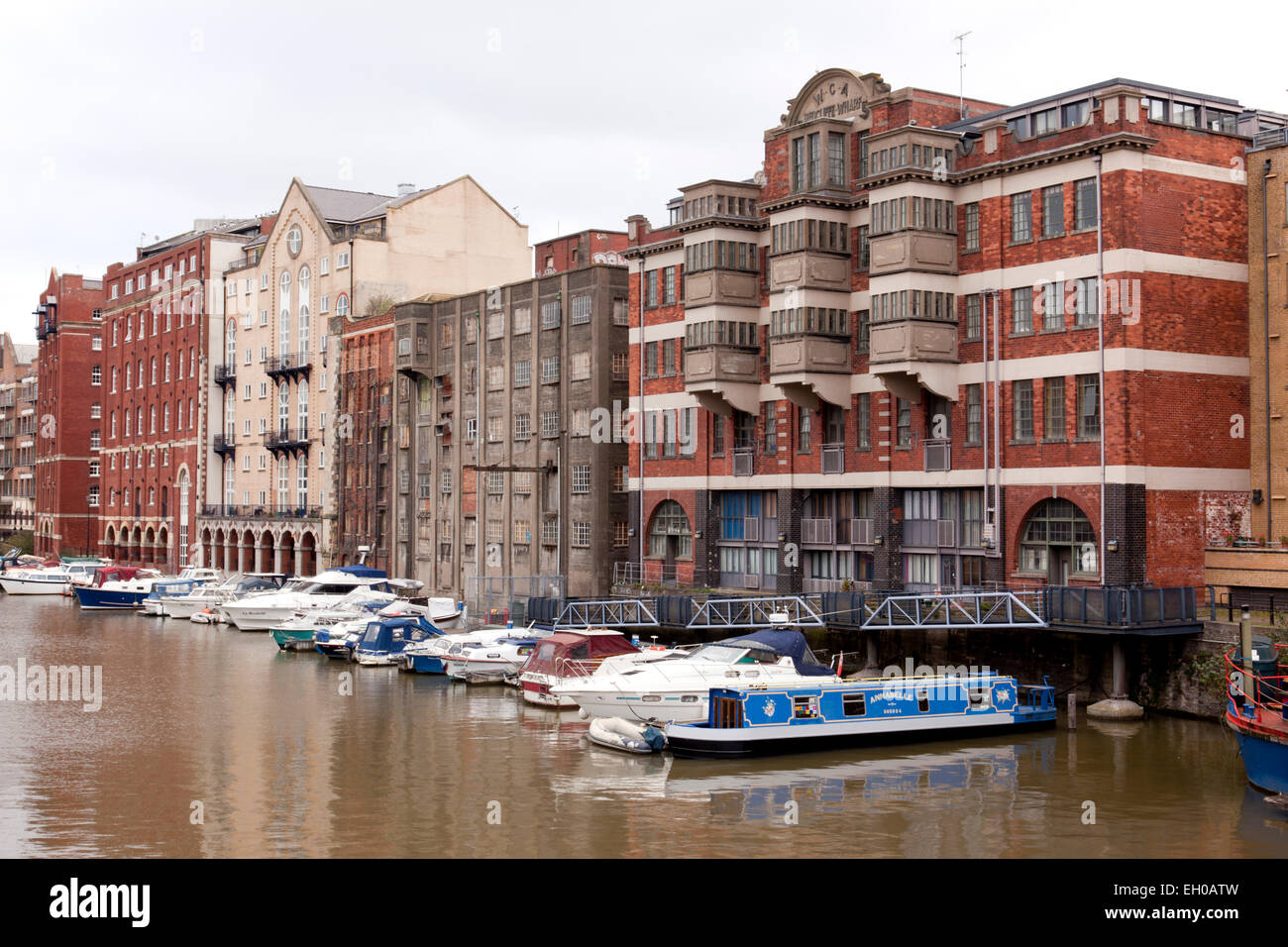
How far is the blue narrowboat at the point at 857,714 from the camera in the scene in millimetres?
37000

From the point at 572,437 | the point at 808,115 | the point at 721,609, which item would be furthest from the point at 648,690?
the point at 572,437

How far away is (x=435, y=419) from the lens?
83.1m

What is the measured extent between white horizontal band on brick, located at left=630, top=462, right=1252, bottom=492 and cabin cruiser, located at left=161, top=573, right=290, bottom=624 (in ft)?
125

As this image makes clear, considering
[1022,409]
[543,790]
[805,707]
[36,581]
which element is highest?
[1022,409]

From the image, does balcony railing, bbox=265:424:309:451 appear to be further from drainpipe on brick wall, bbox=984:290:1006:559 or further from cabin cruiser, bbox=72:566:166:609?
drainpipe on brick wall, bbox=984:290:1006:559

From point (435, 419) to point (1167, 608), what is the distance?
170 ft

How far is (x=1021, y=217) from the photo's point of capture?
47.3 meters

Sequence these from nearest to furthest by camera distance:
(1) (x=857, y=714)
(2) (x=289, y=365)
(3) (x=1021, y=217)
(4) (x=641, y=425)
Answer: (1) (x=857, y=714) < (3) (x=1021, y=217) < (4) (x=641, y=425) < (2) (x=289, y=365)

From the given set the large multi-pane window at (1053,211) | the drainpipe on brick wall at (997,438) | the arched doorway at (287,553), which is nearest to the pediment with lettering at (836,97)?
the large multi-pane window at (1053,211)

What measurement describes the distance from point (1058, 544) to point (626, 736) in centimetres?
1717

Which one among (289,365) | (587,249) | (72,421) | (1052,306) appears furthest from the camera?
(72,421)

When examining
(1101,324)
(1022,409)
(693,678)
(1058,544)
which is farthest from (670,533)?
(1101,324)

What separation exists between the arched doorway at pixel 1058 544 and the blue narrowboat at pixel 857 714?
5656 mm

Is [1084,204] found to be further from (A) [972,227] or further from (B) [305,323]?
(B) [305,323]
